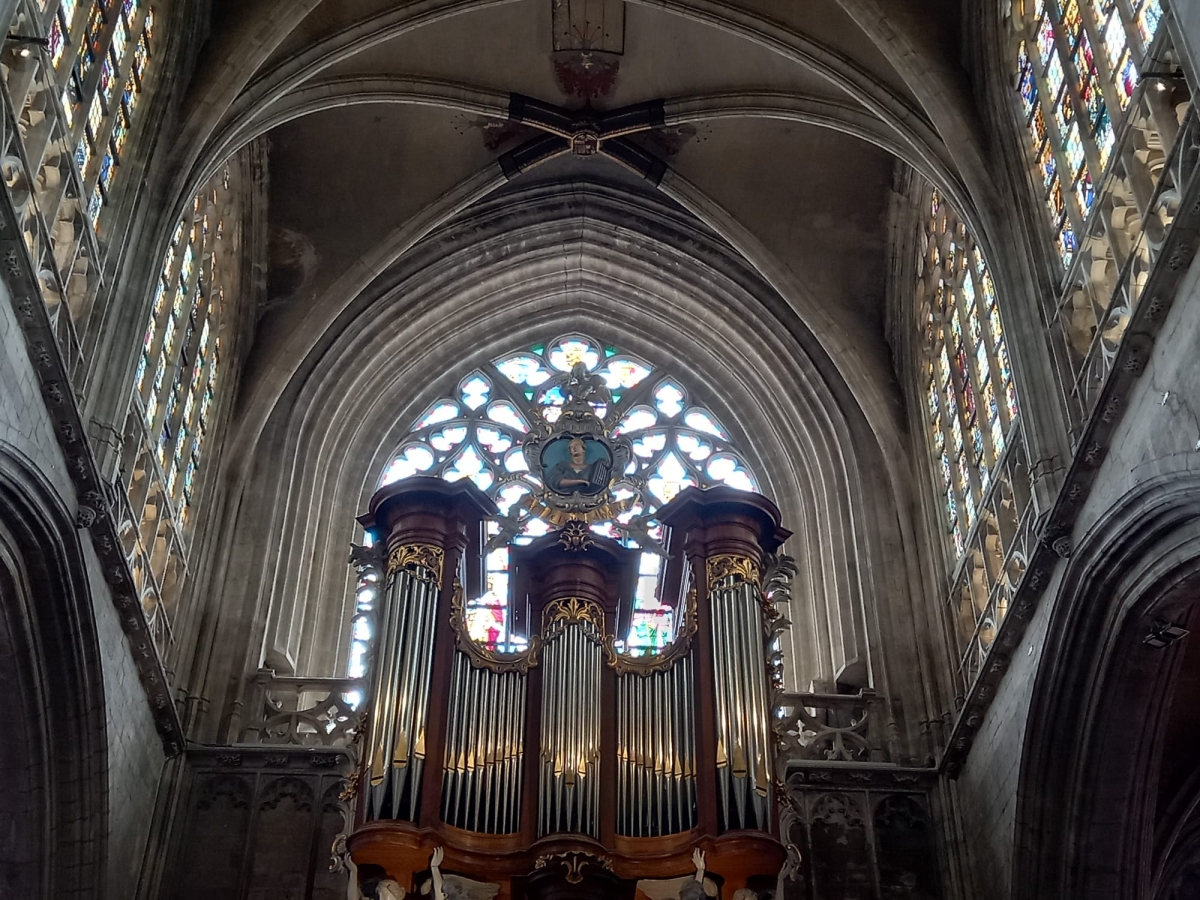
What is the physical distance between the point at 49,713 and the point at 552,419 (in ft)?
26.9

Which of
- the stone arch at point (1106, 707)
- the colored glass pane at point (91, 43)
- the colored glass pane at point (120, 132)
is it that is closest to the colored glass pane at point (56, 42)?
the colored glass pane at point (91, 43)

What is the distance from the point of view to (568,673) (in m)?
11.7

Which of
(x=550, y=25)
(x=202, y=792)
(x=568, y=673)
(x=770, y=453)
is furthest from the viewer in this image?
(x=770, y=453)

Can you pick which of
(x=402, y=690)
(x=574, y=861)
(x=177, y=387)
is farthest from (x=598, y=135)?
(x=574, y=861)

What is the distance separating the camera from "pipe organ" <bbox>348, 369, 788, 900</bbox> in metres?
10.4

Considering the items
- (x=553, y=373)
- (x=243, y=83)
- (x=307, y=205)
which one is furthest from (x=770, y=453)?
(x=243, y=83)

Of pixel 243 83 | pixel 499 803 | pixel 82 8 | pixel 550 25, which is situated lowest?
pixel 499 803

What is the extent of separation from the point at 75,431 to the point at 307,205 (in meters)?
7.25

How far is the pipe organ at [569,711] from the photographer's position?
10.4 m

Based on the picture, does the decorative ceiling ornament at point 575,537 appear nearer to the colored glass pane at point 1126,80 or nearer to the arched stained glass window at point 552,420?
the arched stained glass window at point 552,420

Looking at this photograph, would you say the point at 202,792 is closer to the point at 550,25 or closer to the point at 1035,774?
the point at 1035,774

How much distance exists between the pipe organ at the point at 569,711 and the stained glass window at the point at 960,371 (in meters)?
2.03

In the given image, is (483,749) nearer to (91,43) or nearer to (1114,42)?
(91,43)

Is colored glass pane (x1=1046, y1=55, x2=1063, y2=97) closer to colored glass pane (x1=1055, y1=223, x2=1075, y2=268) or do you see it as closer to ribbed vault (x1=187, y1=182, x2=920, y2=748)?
colored glass pane (x1=1055, y1=223, x2=1075, y2=268)
